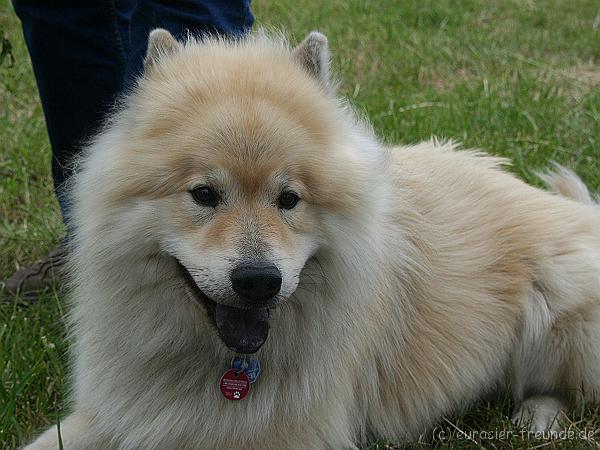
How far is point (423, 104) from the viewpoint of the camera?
19.1 feet

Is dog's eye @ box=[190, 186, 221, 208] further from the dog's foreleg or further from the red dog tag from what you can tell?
the dog's foreleg

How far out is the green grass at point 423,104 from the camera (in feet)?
10.6

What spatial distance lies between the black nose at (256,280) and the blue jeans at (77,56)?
1.33m

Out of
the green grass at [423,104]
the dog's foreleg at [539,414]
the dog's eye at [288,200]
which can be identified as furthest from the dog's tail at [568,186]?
the dog's eye at [288,200]

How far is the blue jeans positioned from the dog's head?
85cm

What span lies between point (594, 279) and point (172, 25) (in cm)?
186

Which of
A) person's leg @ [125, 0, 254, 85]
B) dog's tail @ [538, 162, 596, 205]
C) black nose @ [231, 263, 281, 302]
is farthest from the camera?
dog's tail @ [538, 162, 596, 205]

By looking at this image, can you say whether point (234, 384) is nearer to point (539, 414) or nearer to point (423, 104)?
point (539, 414)

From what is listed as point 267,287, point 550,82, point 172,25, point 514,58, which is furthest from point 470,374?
point 514,58

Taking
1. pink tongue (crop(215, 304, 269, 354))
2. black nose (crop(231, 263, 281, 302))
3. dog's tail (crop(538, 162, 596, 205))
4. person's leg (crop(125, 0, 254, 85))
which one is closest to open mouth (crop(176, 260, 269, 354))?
pink tongue (crop(215, 304, 269, 354))

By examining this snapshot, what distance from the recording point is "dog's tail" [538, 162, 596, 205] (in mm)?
3870

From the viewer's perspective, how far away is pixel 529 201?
3.41 meters

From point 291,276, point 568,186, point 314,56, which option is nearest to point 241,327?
point 291,276

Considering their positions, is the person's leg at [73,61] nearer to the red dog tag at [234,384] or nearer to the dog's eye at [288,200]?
the red dog tag at [234,384]
